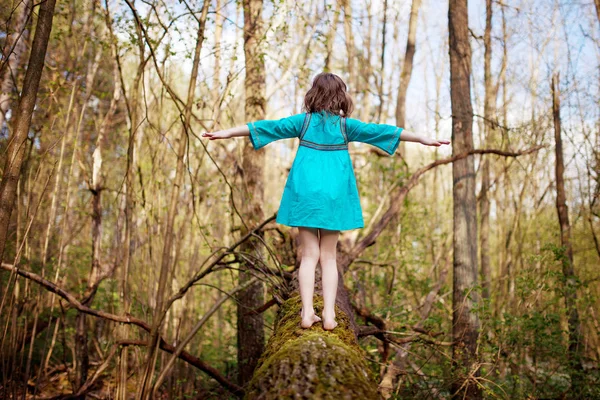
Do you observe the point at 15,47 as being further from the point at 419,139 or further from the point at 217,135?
the point at 419,139

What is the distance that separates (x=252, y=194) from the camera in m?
5.79

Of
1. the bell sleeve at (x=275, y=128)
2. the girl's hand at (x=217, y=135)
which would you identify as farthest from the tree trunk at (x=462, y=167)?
the girl's hand at (x=217, y=135)

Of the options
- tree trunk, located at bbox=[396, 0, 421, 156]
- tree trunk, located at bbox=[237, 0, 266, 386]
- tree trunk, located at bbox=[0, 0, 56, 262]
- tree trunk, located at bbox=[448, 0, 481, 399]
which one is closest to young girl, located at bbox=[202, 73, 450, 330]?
tree trunk, located at bbox=[0, 0, 56, 262]

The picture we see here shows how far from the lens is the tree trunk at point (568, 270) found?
18.4ft

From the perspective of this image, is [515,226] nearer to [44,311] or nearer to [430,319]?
[430,319]

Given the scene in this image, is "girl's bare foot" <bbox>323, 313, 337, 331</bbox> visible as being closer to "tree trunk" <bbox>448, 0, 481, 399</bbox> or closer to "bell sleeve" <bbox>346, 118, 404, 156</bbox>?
"bell sleeve" <bbox>346, 118, 404, 156</bbox>

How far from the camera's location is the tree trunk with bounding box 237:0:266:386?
5434 millimetres

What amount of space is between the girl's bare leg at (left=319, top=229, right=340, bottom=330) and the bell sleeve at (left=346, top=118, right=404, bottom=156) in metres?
0.59

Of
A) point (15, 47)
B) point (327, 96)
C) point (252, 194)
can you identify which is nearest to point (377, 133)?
point (327, 96)

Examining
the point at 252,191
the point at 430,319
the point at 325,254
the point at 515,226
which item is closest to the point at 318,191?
the point at 325,254

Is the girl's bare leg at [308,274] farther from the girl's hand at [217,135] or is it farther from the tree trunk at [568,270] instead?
the tree trunk at [568,270]

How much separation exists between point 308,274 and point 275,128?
859 millimetres

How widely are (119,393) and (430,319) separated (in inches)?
106

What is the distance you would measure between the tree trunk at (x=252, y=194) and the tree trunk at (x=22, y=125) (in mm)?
2717
